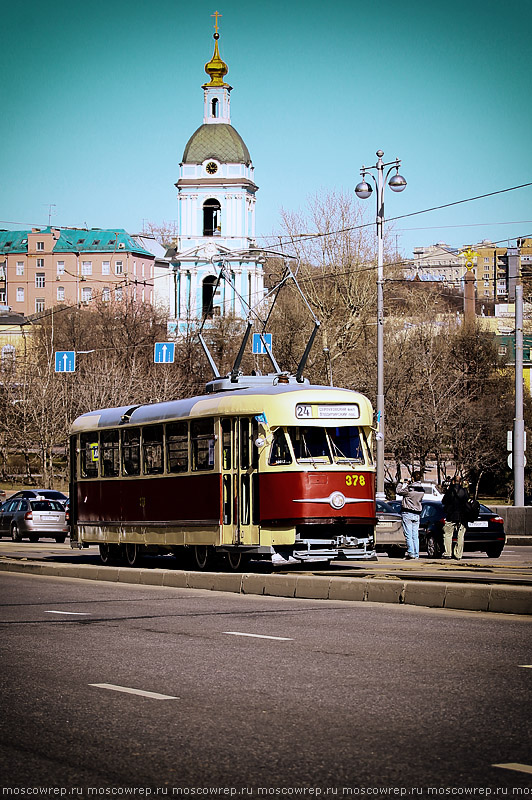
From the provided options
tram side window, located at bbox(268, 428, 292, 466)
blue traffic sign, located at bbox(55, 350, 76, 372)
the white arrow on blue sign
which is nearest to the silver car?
the white arrow on blue sign

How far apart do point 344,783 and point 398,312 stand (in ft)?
212

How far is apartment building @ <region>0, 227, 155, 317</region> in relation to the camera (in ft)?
468

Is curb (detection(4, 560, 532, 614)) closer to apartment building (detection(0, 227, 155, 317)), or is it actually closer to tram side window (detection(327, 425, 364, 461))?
tram side window (detection(327, 425, 364, 461))

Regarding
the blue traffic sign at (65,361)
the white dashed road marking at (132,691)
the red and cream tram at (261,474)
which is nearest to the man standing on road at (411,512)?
the red and cream tram at (261,474)

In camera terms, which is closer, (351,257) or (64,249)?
(351,257)

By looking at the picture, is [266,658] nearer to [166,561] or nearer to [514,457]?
[166,561]

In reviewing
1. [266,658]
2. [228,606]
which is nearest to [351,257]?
[228,606]

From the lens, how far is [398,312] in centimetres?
6981

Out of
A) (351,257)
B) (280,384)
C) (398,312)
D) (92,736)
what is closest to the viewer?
(92,736)

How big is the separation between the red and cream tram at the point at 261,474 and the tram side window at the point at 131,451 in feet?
2.19

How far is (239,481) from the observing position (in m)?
22.1

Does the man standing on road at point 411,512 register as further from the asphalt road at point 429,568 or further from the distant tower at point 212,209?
the distant tower at point 212,209

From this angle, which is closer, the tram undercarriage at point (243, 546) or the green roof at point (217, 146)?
the tram undercarriage at point (243, 546)

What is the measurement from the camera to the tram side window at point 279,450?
21594mm
